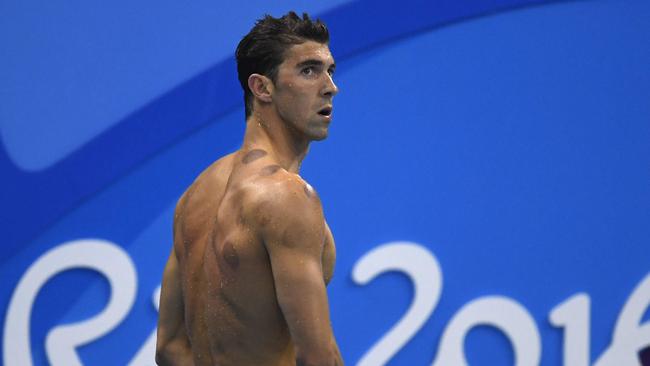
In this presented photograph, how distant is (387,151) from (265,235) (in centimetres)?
222

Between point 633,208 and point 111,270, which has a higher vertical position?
point 633,208

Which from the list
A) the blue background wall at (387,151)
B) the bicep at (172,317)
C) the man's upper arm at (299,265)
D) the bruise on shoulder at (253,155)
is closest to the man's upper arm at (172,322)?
the bicep at (172,317)

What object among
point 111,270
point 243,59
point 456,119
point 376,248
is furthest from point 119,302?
point 243,59

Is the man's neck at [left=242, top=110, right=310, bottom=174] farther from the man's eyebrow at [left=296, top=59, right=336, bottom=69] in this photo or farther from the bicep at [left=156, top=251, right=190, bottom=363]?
the bicep at [left=156, top=251, right=190, bottom=363]

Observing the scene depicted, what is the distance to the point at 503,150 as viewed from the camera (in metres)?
4.72

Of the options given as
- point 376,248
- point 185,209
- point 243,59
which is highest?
point 376,248

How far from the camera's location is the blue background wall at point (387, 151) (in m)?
4.56

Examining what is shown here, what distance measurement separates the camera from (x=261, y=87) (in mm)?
2725

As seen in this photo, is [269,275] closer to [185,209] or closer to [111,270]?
[185,209]

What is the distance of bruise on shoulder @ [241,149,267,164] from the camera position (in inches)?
105

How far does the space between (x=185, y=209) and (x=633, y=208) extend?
8.33 feet

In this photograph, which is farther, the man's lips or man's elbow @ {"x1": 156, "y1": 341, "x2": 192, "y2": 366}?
man's elbow @ {"x1": 156, "y1": 341, "x2": 192, "y2": 366}

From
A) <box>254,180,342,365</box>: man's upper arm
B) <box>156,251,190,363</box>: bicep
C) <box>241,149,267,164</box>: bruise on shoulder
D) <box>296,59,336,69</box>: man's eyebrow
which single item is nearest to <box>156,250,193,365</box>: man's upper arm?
<box>156,251,190,363</box>: bicep

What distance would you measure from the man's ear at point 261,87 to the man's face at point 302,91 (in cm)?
1
